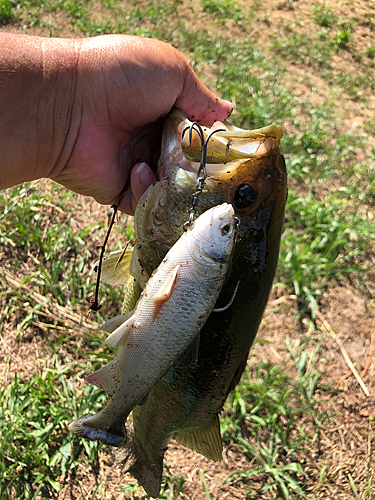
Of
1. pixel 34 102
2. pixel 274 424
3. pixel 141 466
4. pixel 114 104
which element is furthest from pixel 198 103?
pixel 274 424

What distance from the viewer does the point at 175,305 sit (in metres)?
1.81

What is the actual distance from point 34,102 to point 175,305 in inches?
54.0

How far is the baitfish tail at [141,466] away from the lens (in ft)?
8.30

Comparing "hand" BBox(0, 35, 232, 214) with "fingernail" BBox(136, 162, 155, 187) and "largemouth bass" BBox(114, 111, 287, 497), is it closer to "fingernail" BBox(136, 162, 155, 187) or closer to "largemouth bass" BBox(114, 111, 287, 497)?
"fingernail" BBox(136, 162, 155, 187)

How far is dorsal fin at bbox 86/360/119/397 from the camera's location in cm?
203

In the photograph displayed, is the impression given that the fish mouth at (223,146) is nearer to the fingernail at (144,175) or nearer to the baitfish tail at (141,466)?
the fingernail at (144,175)

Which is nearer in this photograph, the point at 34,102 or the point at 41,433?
the point at 34,102

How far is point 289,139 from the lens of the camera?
5324 mm

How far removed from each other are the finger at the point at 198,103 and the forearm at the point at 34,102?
649 mm

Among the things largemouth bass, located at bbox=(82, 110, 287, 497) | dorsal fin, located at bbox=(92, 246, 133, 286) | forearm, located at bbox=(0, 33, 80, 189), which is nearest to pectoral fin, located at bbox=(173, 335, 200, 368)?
largemouth bass, located at bbox=(82, 110, 287, 497)

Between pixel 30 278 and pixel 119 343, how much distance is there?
83.4 inches

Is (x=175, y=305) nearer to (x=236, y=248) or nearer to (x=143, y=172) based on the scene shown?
(x=236, y=248)

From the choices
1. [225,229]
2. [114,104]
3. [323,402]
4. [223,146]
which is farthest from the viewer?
[323,402]

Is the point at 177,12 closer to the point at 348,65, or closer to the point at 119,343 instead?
the point at 348,65
